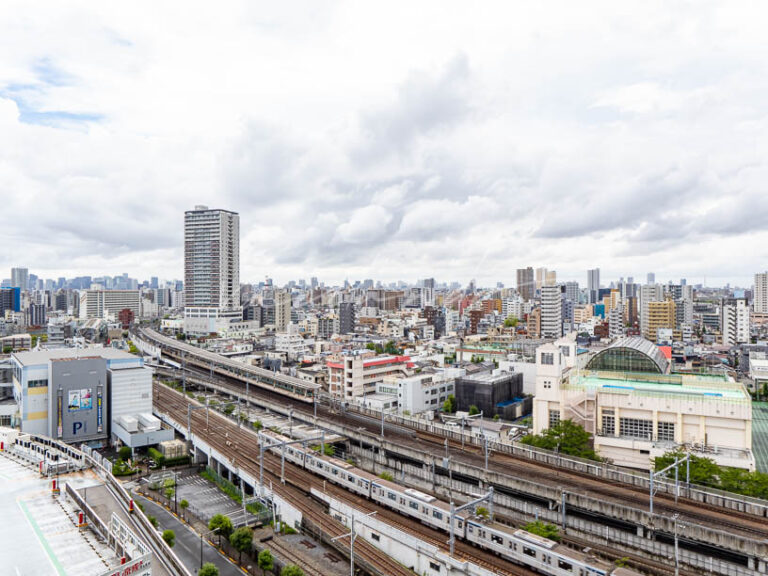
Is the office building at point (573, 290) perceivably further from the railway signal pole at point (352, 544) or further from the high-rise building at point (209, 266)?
the railway signal pole at point (352, 544)

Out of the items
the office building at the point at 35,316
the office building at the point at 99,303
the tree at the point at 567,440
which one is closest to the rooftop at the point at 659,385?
the tree at the point at 567,440

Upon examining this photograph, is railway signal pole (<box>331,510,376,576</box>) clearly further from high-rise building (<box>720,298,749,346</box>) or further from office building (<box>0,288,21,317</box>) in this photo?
office building (<box>0,288,21,317</box>)

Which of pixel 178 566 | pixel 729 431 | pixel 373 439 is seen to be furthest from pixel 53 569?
pixel 729 431

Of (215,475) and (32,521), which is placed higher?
(32,521)

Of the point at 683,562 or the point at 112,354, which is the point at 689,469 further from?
the point at 112,354

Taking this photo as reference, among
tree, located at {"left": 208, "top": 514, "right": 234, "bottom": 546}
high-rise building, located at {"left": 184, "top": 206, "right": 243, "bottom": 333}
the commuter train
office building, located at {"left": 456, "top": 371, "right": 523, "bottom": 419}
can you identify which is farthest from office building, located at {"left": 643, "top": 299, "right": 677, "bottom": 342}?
tree, located at {"left": 208, "top": 514, "right": 234, "bottom": 546}

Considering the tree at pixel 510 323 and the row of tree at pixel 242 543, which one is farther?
the tree at pixel 510 323

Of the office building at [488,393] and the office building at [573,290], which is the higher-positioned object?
the office building at [573,290]
